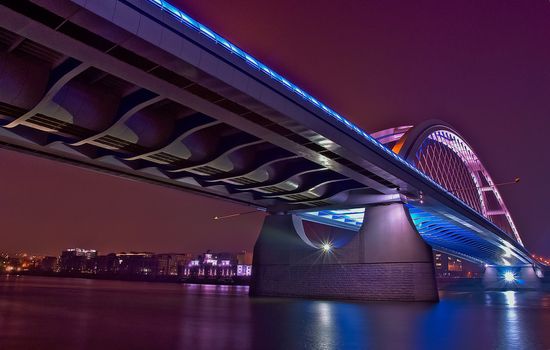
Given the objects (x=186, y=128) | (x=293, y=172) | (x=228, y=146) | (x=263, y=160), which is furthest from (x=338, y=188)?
(x=186, y=128)

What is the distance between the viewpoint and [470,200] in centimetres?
7594

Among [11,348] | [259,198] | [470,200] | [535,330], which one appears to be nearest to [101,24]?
[11,348]

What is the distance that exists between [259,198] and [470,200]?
52829mm

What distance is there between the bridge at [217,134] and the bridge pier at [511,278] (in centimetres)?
7785

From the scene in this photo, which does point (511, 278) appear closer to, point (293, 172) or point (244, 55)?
point (293, 172)

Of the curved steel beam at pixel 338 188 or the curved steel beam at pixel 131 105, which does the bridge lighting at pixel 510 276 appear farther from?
the curved steel beam at pixel 131 105

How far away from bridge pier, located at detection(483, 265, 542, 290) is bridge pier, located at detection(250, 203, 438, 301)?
9264 cm

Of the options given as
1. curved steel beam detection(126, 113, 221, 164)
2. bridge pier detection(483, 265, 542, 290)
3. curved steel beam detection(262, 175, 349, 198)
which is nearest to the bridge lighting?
bridge pier detection(483, 265, 542, 290)

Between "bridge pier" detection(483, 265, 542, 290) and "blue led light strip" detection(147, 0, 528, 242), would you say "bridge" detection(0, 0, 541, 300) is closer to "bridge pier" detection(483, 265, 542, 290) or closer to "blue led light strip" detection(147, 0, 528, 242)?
"blue led light strip" detection(147, 0, 528, 242)

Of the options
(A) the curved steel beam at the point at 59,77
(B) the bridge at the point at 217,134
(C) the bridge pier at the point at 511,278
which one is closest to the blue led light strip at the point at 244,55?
(B) the bridge at the point at 217,134

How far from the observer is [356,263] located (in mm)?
34812

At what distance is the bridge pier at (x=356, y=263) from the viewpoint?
32.2 meters

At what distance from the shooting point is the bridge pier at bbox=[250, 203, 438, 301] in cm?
3219

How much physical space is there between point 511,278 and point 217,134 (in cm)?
12060
